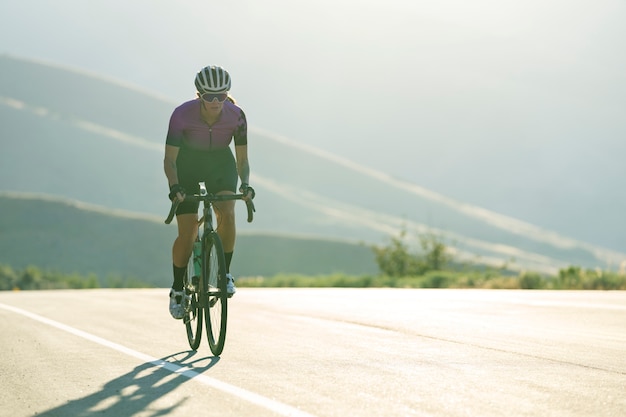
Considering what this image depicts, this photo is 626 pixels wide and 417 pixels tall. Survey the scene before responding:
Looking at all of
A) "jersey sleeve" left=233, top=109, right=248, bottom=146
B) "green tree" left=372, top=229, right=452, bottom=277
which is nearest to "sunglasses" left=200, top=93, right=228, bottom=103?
"jersey sleeve" left=233, top=109, right=248, bottom=146

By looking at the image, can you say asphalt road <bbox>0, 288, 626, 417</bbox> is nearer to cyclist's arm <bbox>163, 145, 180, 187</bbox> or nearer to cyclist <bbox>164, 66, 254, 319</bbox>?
cyclist <bbox>164, 66, 254, 319</bbox>

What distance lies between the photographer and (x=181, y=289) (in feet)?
31.5

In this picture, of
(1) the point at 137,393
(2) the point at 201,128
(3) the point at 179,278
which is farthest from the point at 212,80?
(1) the point at 137,393

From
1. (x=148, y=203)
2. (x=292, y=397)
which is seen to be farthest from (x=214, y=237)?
(x=148, y=203)

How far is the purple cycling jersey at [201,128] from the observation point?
30.1 ft

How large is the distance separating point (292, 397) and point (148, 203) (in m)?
181

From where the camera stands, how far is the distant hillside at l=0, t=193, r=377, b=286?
115312 millimetres

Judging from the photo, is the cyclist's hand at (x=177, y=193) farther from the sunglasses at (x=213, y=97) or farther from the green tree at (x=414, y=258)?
the green tree at (x=414, y=258)

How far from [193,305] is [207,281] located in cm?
45

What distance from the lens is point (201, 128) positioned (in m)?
9.20

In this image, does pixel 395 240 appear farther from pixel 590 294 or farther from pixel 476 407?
pixel 476 407

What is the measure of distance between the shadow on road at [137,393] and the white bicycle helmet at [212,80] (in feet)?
7.14

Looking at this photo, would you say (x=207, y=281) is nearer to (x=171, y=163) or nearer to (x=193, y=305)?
(x=193, y=305)

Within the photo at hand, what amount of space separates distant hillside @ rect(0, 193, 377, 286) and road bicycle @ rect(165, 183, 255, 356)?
322 feet
